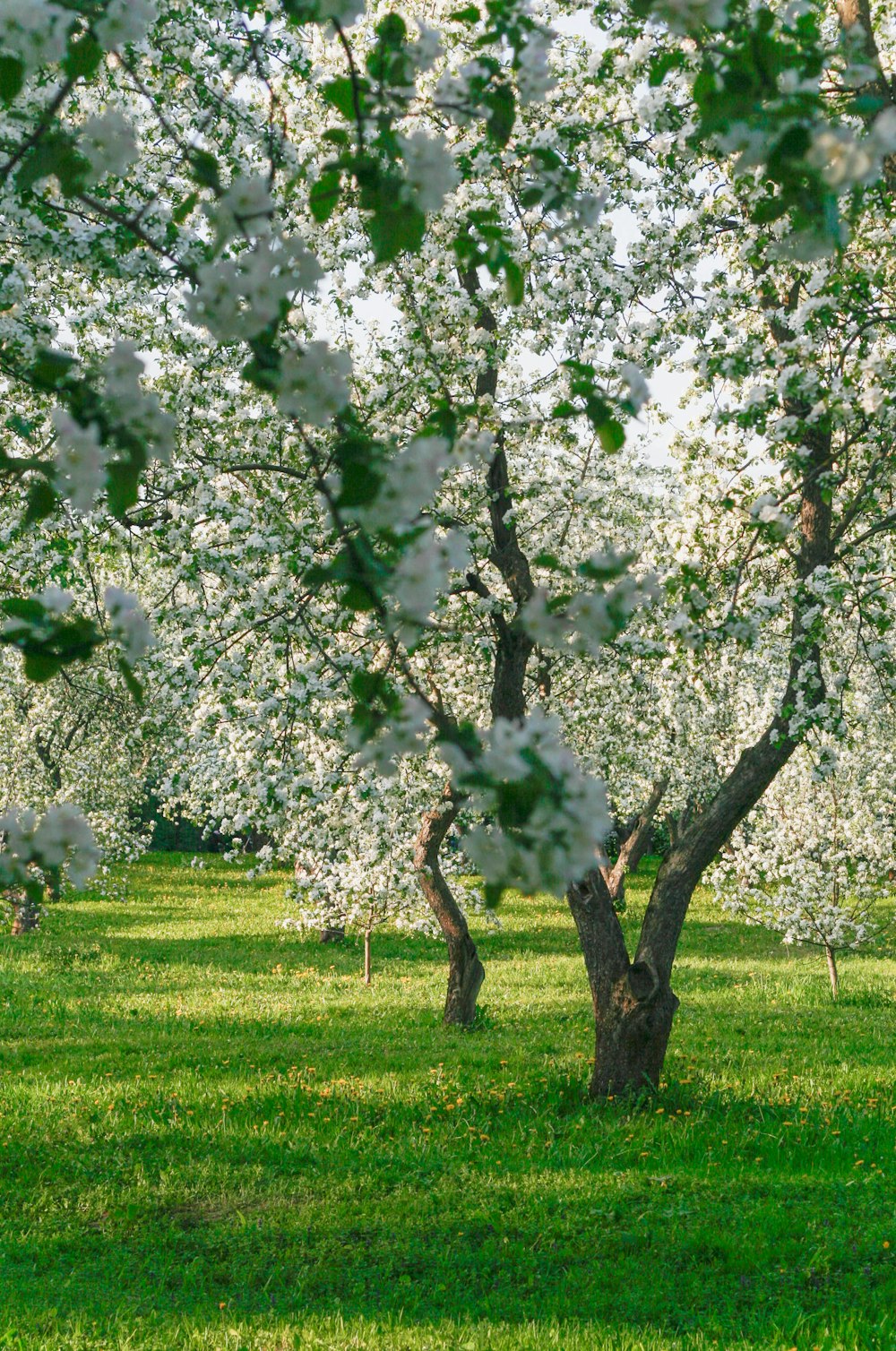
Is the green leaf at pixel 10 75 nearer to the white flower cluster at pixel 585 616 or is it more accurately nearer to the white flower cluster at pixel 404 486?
the white flower cluster at pixel 404 486

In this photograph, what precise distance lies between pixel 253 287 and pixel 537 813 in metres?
0.99

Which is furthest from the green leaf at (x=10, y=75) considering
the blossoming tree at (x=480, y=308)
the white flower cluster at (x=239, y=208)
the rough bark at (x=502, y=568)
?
the rough bark at (x=502, y=568)

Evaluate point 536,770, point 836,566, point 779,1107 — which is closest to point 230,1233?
point 779,1107

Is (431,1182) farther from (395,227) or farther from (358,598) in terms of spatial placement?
(395,227)

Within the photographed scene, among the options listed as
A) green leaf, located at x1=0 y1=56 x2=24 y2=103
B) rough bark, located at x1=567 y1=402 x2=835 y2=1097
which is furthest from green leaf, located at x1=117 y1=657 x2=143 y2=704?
rough bark, located at x1=567 y1=402 x2=835 y2=1097

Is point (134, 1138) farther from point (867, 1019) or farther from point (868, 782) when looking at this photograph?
point (868, 782)

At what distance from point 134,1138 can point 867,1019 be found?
32.3ft

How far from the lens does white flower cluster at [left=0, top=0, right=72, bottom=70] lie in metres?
2.07

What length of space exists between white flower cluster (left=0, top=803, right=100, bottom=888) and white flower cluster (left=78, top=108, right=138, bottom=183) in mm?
1285

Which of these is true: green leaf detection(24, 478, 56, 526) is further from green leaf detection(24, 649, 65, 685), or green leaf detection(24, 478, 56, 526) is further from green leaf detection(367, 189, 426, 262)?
green leaf detection(367, 189, 426, 262)

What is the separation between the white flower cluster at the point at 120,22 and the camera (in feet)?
7.54

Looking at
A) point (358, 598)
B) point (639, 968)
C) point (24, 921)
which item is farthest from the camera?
point (24, 921)

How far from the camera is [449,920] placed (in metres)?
13.6

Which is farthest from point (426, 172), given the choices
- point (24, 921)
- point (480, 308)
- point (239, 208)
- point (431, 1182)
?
point (24, 921)
